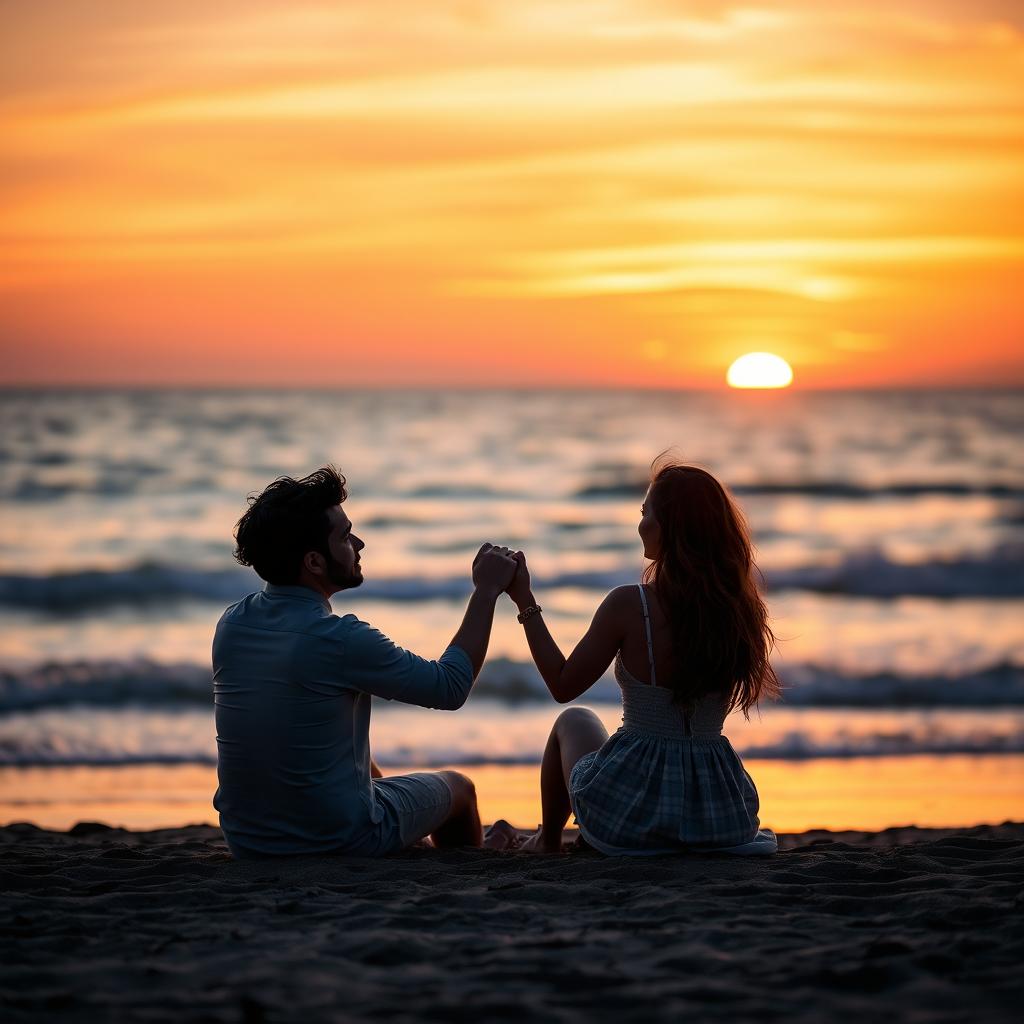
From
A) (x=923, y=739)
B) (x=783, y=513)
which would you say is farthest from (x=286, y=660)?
(x=783, y=513)

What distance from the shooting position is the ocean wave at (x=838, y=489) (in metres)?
26.2

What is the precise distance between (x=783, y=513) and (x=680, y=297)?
1073cm

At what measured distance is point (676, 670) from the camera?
4.21m

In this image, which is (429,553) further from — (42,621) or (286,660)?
(286,660)

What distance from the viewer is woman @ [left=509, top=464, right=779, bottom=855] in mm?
4176

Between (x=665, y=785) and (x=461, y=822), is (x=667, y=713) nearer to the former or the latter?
(x=665, y=785)

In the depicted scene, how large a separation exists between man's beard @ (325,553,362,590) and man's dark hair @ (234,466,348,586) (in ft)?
0.11

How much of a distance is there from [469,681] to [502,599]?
997 centimetres

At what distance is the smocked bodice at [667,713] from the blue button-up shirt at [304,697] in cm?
69

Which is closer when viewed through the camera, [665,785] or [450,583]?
[665,785]

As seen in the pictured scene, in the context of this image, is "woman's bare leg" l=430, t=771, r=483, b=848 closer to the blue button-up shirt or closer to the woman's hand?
the blue button-up shirt

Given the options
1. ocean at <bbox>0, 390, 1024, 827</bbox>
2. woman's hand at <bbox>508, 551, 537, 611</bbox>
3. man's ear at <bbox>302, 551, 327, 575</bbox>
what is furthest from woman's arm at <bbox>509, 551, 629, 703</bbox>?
ocean at <bbox>0, 390, 1024, 827</bbox>

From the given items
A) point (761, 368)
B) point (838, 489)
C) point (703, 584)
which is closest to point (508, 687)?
point (703, 584)

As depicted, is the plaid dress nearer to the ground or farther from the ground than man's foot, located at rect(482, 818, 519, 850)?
farther from the ground
